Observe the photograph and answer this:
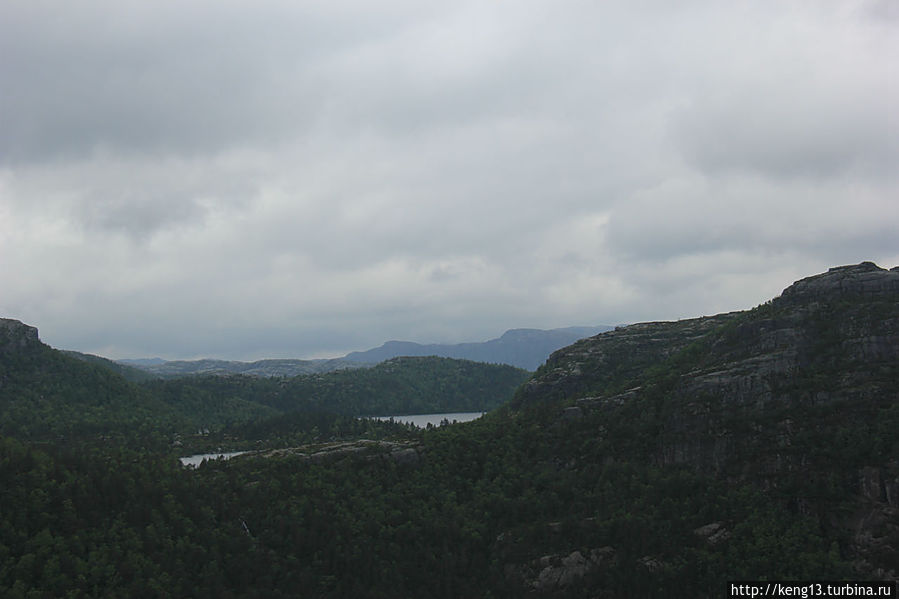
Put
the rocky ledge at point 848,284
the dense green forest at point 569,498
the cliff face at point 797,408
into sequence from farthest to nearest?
the rocky ledge at point 848,284
the cliff face at point 797,408
the dense green forest at point 569,498

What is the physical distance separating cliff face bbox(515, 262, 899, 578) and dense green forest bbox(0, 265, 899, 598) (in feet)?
1.07

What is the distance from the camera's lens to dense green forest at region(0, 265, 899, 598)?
8488cm

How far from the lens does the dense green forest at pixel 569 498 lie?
3342 inches

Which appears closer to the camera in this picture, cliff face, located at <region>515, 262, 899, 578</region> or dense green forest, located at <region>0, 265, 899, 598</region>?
dense green forest, located at <region>0, 265, 899, 598</region>

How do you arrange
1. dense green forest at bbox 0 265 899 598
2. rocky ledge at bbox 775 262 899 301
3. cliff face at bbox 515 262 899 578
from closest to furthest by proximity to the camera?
dense green forest at bbox 0 265 899 598 → cliff face at bbox 515 262 899 578 → rocky ledge at bbox 775 262 899 301

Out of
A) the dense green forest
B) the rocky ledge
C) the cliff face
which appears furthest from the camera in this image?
the rocky ledge

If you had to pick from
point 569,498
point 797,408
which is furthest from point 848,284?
point 569,498

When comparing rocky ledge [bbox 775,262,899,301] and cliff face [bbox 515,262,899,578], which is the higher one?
rocky ledge [bbox 775,262,899,301]

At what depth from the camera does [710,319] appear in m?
177

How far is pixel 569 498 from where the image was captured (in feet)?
363

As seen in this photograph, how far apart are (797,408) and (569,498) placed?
1610 inches

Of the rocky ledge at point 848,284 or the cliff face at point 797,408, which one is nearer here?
the cliff face at point 797,408

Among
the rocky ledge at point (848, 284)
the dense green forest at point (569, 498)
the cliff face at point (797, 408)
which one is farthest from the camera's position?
the rocky ledge at point (848, 284)

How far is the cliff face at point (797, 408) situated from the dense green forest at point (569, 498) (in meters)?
0.33
